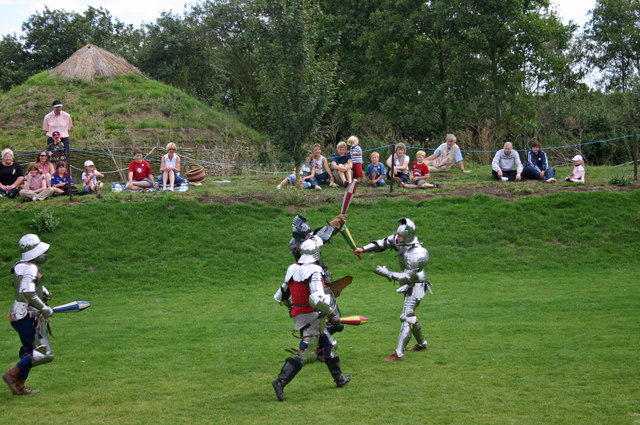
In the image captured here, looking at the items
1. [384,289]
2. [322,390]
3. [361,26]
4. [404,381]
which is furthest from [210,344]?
[361,26]

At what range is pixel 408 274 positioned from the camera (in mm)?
8531

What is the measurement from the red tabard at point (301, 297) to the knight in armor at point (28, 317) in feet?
9.95

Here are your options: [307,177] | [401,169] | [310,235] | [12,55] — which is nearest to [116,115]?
[307,177]

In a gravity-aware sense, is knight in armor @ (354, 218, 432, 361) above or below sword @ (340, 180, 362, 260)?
below

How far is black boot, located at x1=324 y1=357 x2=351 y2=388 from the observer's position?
7.31 meters

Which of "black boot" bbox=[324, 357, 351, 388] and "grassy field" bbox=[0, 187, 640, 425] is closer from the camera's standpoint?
"grassy field" bbox=[0, 187, 640, 425]

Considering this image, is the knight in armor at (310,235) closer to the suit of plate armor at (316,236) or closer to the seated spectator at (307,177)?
the suit of plate armor at (316,236)

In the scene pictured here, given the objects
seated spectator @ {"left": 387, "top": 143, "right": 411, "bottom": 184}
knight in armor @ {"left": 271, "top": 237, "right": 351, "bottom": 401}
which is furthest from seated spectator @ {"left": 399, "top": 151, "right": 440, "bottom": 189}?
knight in armor @ {"left": 271, "top": 237, "right": 351, "bottom": 401}

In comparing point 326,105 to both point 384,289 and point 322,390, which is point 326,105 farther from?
point 322,390

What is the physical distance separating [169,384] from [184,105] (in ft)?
77.4

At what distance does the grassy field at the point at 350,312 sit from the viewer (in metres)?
6.73

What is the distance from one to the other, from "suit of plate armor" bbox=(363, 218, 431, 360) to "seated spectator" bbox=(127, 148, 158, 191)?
10.4m

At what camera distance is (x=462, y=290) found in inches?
489

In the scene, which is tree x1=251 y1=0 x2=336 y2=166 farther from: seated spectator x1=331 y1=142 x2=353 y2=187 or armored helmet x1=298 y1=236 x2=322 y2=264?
armored helmet x1=298 y1=236 x2=322 y2=264
